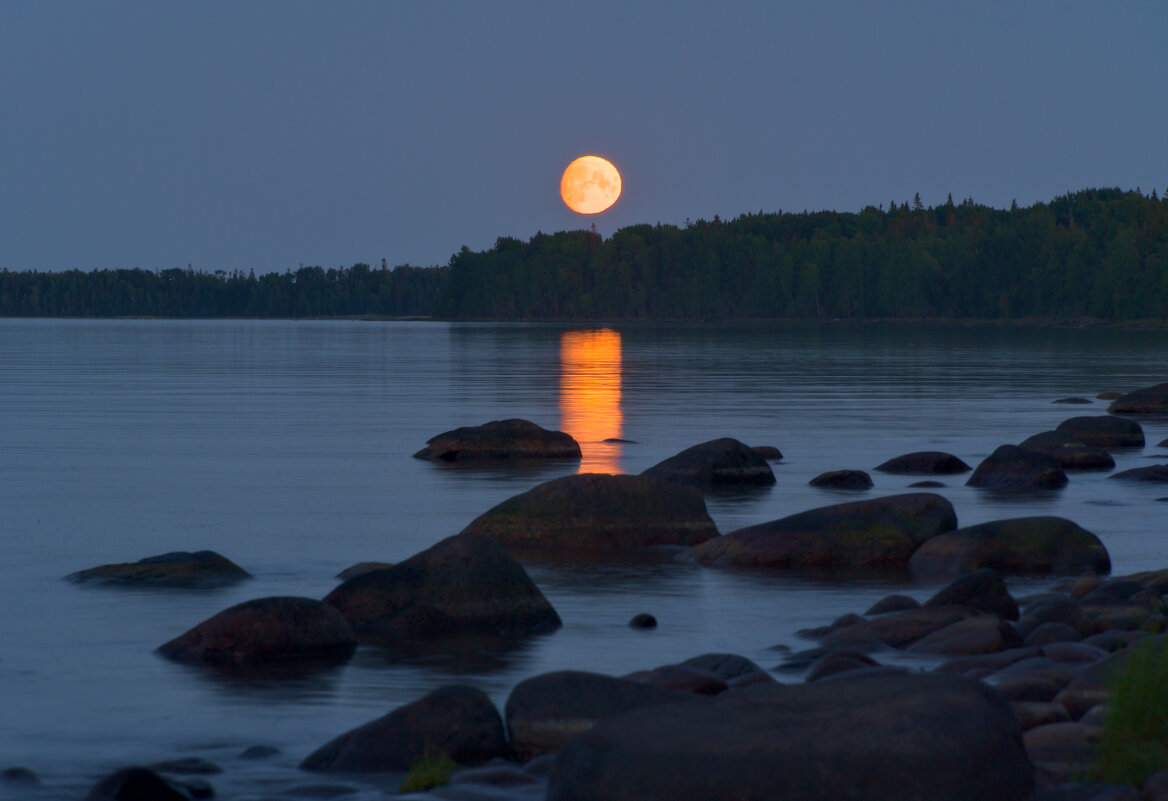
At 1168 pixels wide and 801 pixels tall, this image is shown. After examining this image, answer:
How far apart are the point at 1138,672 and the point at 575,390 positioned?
39709 millimetres

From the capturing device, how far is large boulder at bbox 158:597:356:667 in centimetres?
1122

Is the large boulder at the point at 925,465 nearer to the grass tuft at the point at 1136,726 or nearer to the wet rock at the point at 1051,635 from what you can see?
the wet rock at the point at 1051,635

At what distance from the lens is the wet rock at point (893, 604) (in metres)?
12.6

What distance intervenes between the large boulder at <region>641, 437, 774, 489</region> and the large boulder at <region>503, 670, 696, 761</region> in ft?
41.8

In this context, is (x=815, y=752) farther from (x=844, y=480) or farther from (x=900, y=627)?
(x=844, y=480)

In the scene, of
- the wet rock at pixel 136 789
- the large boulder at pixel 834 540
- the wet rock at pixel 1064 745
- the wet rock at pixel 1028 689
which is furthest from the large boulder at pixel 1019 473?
the wet rock at pixel 136 789

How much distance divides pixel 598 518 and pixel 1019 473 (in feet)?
26.1

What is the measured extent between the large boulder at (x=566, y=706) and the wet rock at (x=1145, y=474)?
15462mm

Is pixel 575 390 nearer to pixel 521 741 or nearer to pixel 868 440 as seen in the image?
pixel 868 440

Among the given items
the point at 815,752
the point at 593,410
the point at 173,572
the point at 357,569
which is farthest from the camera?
the point at 593,410

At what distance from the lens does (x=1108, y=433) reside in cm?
2759

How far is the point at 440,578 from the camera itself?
1241 cm

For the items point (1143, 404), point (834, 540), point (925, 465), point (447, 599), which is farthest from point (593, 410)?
point (447, 599)

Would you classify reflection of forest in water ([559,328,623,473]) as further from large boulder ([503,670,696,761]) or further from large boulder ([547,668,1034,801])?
large boulder ([547,668,1034,801])
